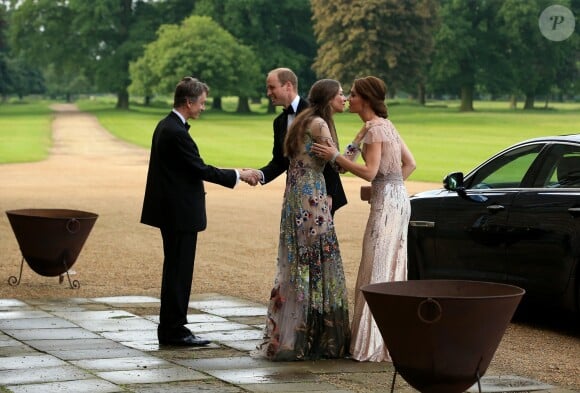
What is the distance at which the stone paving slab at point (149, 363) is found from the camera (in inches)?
270

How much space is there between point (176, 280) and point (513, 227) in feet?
8.69

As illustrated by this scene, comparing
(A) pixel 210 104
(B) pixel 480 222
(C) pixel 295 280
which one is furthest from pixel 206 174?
(A) pixel 210 104

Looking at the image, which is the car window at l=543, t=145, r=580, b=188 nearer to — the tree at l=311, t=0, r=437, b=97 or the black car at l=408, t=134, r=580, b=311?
the black car at l=408, t=134, r=580, b=311

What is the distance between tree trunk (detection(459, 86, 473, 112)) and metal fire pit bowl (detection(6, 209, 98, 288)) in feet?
266

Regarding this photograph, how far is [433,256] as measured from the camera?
1004 cm

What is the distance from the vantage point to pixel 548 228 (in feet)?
29.7

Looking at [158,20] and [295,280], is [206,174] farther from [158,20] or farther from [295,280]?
[158,20]

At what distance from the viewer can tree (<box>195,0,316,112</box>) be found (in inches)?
3782

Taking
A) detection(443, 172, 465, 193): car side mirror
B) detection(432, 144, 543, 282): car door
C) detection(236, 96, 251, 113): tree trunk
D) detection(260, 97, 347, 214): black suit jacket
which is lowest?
detection(236, 96, 251, 113): tree trunk

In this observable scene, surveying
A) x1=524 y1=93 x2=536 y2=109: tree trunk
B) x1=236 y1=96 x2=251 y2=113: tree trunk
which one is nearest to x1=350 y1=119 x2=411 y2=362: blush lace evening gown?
x1=236 y1=96 x2=251 y2=113: tree trunk

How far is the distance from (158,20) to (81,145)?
5721cm

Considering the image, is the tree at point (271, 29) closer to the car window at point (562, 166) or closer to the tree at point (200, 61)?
the tree at point (200, 61)

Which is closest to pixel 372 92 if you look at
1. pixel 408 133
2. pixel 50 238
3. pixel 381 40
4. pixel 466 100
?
pixel 50 238

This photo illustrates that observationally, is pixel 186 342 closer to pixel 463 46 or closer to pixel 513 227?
pixel 513 227
